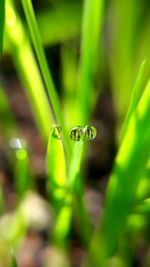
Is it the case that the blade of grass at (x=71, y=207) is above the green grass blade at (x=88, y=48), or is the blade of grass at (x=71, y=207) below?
below

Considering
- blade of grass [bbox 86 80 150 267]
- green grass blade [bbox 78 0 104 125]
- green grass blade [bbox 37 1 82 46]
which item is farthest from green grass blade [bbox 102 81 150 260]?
green grass blade [bbox 37 1 82 46]

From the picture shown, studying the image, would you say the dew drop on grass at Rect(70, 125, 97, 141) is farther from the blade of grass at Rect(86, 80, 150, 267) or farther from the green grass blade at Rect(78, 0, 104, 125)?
the green grass blade at Rect(78, 0, 104, 125)

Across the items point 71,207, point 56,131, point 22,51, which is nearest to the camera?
point 56,131

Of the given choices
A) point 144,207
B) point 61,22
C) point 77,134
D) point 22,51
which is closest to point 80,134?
point 77,134

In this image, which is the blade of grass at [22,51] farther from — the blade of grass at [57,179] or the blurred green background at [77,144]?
the blade of grass at [57,179]

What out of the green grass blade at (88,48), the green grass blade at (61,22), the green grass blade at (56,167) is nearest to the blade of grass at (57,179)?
the green grass blade at (56,167)

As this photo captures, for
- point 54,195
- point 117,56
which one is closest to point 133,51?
point 117,56

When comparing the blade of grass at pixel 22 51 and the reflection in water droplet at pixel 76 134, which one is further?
the blade of grass at pixel 22 51

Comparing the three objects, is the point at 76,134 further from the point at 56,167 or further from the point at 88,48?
the point at 88,48

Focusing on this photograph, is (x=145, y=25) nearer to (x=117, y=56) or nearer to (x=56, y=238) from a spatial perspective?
(x=117, y=56)

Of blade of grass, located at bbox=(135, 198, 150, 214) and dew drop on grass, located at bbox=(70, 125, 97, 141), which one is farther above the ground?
dew drop on grass, located at bbox=(70, 125, 97, 141)
